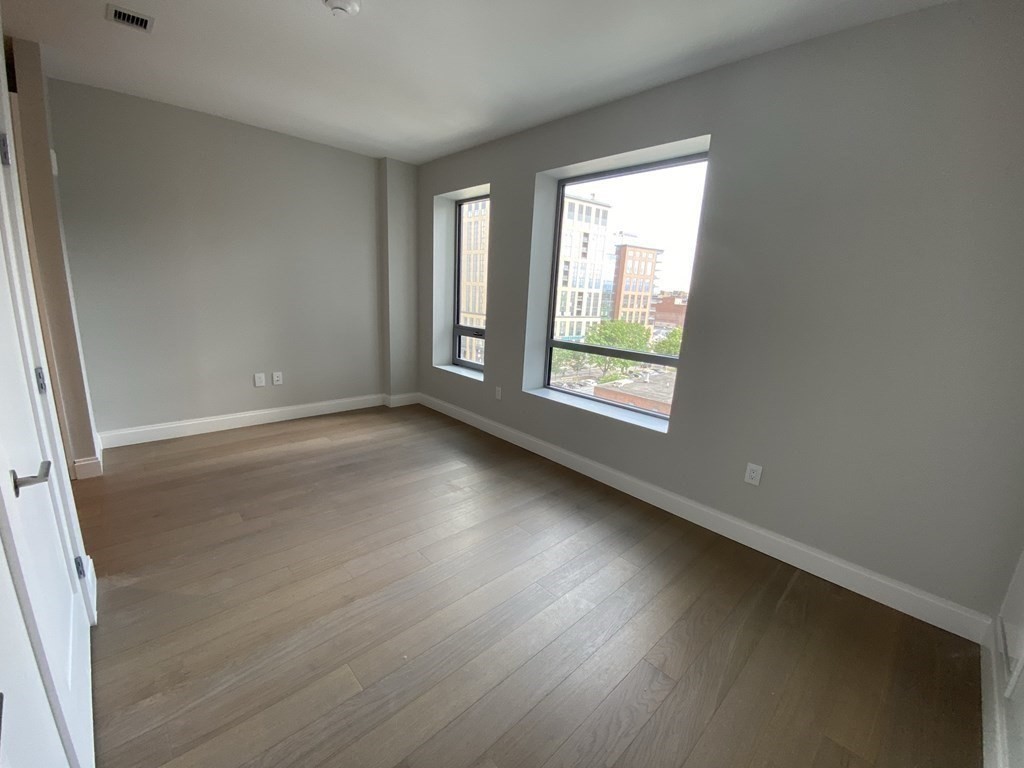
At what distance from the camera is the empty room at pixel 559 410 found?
129cm

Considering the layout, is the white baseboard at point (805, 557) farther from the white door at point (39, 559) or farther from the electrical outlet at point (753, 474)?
the white door at point (39, 559)

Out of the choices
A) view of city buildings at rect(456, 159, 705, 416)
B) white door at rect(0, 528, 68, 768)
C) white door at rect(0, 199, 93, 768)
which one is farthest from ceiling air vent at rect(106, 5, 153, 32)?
view of city buildings at rect(456, 159, 705, 416)

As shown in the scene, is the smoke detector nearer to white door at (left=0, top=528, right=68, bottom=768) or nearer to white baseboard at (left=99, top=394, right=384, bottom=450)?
white door at (left=0, top=528, right=68, bottom=768)

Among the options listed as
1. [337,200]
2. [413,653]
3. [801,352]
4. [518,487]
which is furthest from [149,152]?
[801,352]

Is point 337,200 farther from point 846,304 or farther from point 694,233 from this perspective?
point 846,304

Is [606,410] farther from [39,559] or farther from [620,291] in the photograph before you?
[39,559]

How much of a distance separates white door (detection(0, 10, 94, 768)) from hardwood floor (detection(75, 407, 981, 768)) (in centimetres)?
18

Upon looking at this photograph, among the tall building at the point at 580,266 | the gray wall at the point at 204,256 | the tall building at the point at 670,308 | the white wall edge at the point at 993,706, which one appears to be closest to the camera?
the white wall edge at the point at 993,706

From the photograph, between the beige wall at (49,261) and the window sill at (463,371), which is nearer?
the beige wall at (49,261)

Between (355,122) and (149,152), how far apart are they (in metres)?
1.41

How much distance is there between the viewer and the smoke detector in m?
1.71

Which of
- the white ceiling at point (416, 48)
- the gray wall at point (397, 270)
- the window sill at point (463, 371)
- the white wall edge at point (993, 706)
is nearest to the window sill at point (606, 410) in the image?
the window sill at point (463, 371)

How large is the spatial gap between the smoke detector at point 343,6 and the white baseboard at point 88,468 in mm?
2935

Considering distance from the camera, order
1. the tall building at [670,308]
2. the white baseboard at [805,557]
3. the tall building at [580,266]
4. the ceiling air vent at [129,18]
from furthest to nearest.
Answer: the tall building at [580,266], the tall building at [670,308], the ceiling air vent at [129,18], the white baseboard at [805,557]
